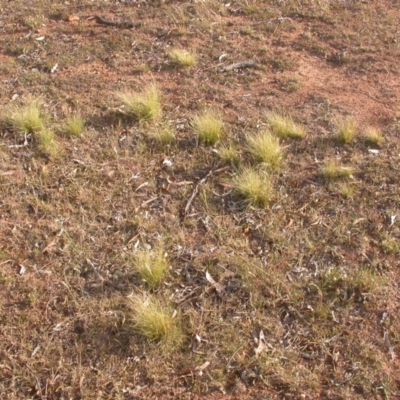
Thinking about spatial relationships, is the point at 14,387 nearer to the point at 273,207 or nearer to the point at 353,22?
the point at 273,207

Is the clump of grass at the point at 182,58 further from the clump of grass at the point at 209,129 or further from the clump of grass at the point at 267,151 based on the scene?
the clump of grass at the point at 267,151

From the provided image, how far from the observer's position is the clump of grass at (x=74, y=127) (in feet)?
16.9

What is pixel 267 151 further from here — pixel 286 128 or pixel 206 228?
pixel 206 228

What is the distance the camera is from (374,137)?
4.89 metres

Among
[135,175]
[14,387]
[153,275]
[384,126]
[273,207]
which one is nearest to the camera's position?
[14,387]

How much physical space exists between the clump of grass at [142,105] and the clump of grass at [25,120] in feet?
2.72

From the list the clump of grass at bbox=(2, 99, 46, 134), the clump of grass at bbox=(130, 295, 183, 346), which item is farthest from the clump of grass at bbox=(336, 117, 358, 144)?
the clump of grass at bbox=(2, 99, 46, 134)

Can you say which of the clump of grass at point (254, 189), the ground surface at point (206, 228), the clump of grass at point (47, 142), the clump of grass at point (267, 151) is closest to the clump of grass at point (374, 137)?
the ground surface at point (206, 228)

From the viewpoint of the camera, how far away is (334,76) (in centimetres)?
594

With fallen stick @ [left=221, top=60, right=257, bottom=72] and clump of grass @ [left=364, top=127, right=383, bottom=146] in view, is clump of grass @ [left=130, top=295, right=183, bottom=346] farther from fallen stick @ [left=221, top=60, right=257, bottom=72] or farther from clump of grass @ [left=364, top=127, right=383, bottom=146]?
fallen stick @ [left=221, top=60, right=257, bottom=72]

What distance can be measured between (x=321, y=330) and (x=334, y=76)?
3.36 metres

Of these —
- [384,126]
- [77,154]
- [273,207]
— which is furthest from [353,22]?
[77,154]

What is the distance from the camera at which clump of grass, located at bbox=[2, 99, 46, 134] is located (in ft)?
16.9

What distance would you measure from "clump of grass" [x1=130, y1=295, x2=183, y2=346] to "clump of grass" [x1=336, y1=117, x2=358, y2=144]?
2.44 metres
